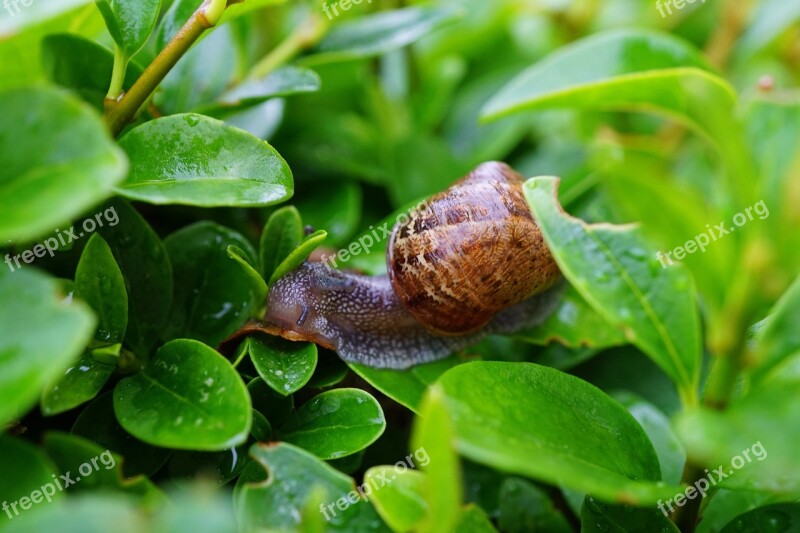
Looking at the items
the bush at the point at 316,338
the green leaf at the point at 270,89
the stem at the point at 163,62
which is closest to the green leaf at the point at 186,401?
the bush at the point at 316,338

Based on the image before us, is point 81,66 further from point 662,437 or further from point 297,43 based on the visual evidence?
point 662,437

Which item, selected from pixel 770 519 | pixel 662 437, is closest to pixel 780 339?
pixel 770 519

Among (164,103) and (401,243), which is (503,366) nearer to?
(401,243)

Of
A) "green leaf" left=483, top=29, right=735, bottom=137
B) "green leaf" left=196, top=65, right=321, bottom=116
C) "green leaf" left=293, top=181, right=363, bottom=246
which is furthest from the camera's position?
"green leaf" left=293, top=181, right=363, bottom=246

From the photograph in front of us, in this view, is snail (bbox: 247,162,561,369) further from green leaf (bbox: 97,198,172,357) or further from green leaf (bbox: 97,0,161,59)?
green leaf (bbox: 97,0,161,59)

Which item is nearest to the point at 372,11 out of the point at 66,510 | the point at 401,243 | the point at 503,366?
the point at 401,243

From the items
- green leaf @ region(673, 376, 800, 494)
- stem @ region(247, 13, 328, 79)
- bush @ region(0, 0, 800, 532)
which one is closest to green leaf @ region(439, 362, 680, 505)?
bush @ region(0, 0, 800, 532)
